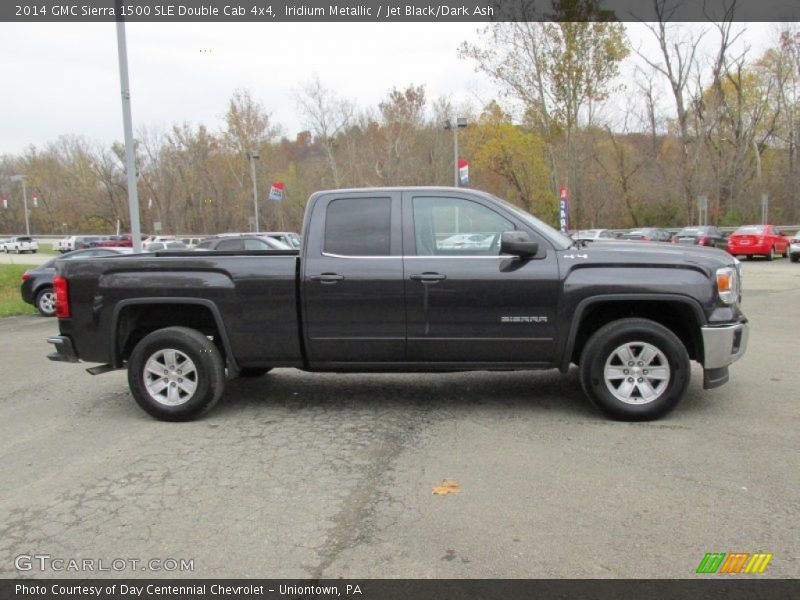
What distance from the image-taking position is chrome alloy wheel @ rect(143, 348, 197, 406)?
213 inches

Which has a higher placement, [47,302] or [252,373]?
[47,302]

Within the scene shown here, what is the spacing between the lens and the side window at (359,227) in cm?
527

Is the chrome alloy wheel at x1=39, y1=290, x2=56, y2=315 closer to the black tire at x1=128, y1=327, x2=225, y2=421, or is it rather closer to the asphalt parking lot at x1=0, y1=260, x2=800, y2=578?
the asphalt parking lot at x1=0, y1=260, x2=800, y2=578

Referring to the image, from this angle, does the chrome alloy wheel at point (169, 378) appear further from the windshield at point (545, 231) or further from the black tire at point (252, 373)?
the windshield at point (545, 231)

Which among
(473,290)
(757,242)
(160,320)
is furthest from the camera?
(757,242)

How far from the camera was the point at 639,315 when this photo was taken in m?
5.30

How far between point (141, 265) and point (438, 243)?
2.66 metres

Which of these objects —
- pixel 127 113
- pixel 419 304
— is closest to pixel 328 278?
pixel 419 304

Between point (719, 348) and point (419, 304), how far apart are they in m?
2.46

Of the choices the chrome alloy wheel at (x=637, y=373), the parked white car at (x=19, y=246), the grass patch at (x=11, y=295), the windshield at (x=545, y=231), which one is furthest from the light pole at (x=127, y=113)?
the parked white car at (x=19, y=246)

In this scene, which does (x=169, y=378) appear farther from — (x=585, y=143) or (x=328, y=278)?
(x=585, y=143)
